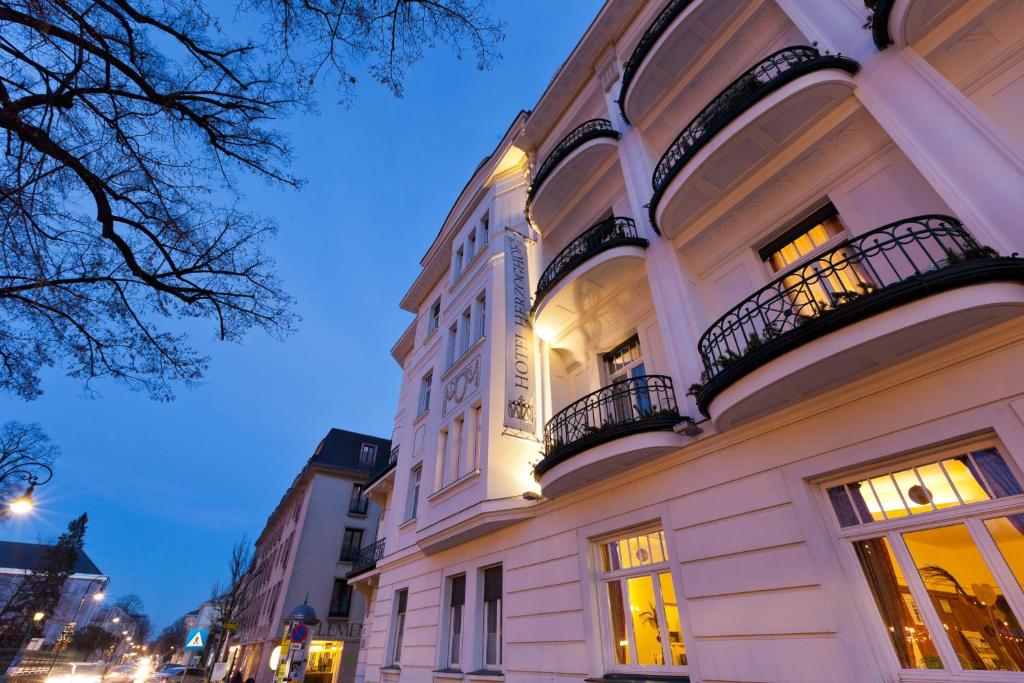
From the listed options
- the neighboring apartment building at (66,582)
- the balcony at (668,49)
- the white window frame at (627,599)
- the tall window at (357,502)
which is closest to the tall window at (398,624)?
the white window frame at (627,599)

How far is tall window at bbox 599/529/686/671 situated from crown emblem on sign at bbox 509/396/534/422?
329cm

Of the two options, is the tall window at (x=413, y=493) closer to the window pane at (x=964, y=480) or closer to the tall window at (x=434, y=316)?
the tall window at (x=434, y=316)

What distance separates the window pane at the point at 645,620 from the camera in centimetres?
630

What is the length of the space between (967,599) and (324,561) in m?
32.1

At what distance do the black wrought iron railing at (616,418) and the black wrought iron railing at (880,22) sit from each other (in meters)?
5.27

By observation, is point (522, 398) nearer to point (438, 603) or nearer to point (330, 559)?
point (438, 603)

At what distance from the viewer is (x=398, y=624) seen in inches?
497

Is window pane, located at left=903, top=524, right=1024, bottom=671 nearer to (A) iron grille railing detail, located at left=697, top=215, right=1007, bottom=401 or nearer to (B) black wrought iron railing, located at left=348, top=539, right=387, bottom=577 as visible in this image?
(A) iron grille railing detail, located at left=697, top=215, right=1007, bottom=401

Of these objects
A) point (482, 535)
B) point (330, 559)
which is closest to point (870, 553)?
point (482, 535)

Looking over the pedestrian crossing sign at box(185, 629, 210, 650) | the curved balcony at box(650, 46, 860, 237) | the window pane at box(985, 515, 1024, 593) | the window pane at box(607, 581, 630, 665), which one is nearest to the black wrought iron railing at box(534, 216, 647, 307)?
the curved balcony at box(650, 46, 860, 237)

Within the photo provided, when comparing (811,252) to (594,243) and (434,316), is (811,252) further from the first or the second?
(434,316)

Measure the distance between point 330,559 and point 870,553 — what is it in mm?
31481

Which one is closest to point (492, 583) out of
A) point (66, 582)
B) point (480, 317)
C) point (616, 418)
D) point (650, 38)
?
point (616, 418)

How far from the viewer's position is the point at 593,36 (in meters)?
11.8
